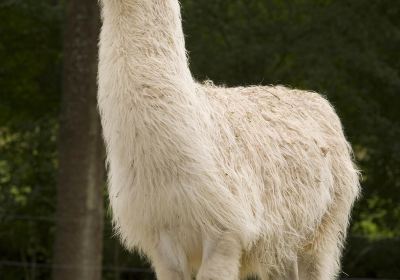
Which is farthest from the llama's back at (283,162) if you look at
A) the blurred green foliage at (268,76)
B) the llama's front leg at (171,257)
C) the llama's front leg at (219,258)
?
the blurred green foliage at (268,76)

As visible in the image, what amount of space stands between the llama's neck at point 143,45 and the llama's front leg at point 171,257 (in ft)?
2.26

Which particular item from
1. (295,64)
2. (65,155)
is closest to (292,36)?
(295,64)

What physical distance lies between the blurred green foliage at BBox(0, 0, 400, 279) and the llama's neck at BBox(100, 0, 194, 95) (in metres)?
6.61

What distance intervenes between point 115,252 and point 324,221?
6644 mm

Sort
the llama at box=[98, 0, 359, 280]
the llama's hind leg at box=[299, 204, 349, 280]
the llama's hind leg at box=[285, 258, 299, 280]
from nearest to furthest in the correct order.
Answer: the llama at box=[98, 0, 359, 280] < the llama's hind leg at box=[285, 258, 299, 280] < the llama's hind leg at box=[299, 204, 349, 280]

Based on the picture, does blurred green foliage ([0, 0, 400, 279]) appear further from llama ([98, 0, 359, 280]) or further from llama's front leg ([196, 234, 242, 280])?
llama's front leg ([196, 234, 242, 280])

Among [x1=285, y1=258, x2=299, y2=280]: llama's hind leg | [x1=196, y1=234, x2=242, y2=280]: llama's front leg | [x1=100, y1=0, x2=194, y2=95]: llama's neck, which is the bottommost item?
[x1=285, y1=258, x2=299, y2=280]: llama's hind leg

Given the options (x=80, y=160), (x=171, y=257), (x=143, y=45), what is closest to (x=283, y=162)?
(x=171, y=257)

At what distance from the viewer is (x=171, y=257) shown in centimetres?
485

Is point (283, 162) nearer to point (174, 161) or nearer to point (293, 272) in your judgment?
point (293, 272)

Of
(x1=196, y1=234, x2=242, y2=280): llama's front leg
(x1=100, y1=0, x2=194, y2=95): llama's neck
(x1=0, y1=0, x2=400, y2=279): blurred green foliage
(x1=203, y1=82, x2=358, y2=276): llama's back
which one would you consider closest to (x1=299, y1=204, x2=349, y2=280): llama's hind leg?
(x1=203, y1=82, x2=358, y2=276): llama's back

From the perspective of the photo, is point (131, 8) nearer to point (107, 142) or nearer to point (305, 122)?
point (107, 142)

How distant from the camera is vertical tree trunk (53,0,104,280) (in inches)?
402

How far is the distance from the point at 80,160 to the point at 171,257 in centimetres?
549
